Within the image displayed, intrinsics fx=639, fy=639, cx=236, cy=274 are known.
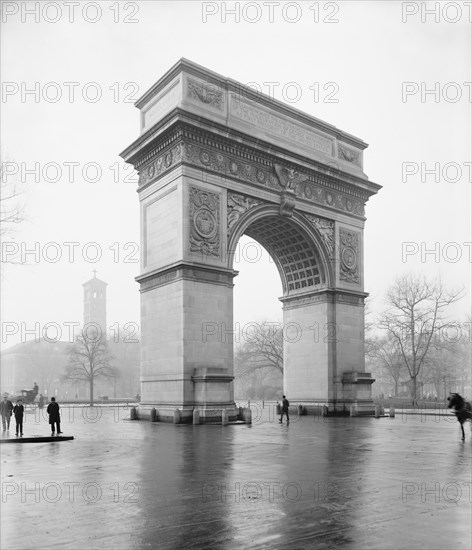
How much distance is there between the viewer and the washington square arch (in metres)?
29.2

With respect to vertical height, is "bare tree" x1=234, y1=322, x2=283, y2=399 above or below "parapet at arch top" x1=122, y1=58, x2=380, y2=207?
below

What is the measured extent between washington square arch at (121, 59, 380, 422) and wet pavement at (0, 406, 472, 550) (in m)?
11.9

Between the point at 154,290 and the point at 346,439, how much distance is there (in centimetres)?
1411

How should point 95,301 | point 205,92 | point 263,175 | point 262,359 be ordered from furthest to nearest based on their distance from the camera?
point 95,301 < point 262,359 < point 263,175 < point 205,92

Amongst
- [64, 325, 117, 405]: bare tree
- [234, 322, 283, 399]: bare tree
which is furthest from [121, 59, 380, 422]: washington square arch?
[64, 325, 117, 405]: bare tree

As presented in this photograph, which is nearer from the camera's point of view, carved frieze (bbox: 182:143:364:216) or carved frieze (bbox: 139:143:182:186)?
carved frieze (bbox: 139:143:182:186)

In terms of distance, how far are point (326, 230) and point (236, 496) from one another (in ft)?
90.8

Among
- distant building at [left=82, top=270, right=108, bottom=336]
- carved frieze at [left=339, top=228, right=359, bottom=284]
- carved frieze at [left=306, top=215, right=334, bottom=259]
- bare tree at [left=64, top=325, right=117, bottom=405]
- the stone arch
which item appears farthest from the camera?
distant building at [left=82, top=270, right=108, bottom=336]

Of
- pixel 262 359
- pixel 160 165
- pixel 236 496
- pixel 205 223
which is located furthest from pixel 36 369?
pixel 236 496

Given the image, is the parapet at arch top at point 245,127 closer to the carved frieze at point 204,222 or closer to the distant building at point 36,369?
the carved frieze at point 204,222

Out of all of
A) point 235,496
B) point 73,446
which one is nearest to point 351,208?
point 73,446

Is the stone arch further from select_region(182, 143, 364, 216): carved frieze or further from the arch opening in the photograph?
select_region(182, 143, 364, 216): carved frieze

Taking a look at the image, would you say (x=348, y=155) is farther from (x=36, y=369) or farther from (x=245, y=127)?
(x=36, y=369)

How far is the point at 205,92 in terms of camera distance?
3091cm
